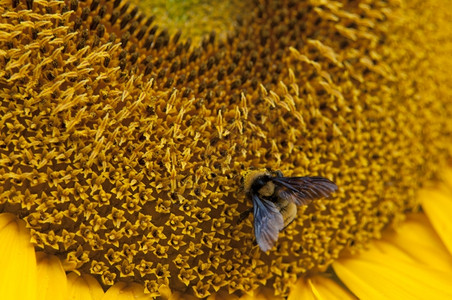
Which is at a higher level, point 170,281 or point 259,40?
Result: point 259,40

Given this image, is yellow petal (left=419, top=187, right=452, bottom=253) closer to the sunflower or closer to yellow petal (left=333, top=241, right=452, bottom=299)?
the sunflower

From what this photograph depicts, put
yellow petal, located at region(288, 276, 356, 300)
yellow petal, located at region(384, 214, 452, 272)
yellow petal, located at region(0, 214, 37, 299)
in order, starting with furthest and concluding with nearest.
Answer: yellow petal, located at region(384, 214, 452, 272), yellow petal, located at region(288, 276, 356, 300), yellow petal, located at region(0, 214, 37, 299)

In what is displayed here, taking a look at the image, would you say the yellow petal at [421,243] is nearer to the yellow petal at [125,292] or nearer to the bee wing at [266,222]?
the bee wing at [266,222]

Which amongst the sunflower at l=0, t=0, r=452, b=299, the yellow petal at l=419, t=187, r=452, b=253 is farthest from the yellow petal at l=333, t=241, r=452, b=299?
the yellow petal at l=419, t=187, r=452, b=253

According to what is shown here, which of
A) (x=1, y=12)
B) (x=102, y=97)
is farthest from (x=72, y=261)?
(x=1, y=12)

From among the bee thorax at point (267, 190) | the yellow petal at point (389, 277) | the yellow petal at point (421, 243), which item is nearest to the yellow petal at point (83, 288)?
the bee thorax at point (267, 190)

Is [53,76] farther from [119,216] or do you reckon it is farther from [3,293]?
[3,293]

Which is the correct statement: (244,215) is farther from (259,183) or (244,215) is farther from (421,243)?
(421,243)
